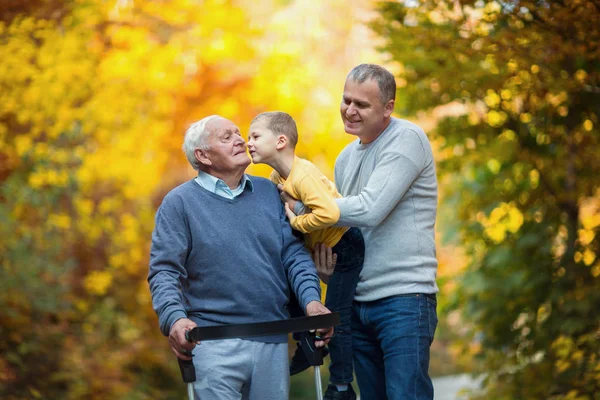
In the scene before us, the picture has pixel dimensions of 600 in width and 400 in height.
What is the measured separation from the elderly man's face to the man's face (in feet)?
1.26

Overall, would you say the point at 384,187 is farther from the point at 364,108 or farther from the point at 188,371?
the point at 188,371

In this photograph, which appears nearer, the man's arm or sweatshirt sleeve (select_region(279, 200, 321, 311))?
the man's arm

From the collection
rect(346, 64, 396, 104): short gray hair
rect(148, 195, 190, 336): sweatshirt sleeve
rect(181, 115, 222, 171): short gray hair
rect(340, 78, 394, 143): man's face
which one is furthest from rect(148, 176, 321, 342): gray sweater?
rect(346, 64, 396, 104): short gray hair

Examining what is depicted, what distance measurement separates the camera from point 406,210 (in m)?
2.95

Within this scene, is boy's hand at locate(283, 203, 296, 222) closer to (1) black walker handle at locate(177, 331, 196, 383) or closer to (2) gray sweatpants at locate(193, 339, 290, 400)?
(2) gray sweatpants at locate(193, 339, 290, 400)

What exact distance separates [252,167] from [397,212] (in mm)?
7421

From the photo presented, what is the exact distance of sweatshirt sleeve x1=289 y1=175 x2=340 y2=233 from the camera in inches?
108

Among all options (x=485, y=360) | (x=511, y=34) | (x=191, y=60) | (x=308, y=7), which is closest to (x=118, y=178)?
(x=191, y=60)

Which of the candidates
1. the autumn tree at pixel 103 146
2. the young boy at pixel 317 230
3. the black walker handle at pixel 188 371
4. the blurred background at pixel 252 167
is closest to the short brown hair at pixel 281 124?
the young boy at pixel 317 230

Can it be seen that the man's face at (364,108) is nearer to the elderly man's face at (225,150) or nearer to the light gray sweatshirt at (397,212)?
the light gray sweatshirt at (397,212)

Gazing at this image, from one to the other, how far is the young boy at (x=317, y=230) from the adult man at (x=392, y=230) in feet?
0.16

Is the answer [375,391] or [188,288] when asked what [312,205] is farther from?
[375,391]

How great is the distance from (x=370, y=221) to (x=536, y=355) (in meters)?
4.16

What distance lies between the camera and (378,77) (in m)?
2.91
